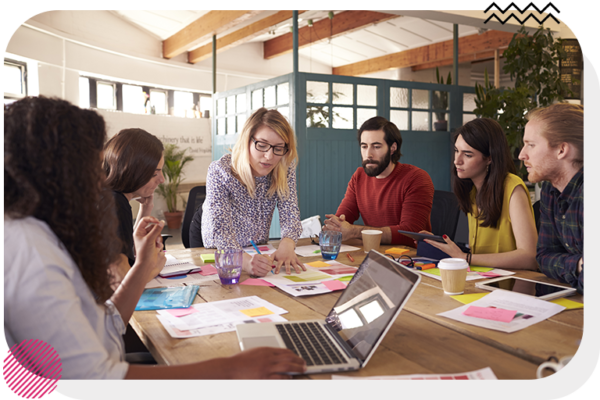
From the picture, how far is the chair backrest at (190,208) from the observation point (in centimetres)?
281

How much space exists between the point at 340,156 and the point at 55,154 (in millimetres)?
3942

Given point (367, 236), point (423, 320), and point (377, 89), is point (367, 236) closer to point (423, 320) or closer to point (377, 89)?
point (423, 320)

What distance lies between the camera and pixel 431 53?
7.25m

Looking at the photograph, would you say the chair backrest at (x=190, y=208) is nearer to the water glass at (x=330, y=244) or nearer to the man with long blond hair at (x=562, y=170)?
the water glass at (x=330, y=244)

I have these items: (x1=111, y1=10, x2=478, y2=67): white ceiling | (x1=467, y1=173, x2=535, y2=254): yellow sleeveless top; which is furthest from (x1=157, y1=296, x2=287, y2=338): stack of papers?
(x1=111, y1=10, x2=478, y2=67): white ceiling

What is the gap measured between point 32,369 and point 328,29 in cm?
621

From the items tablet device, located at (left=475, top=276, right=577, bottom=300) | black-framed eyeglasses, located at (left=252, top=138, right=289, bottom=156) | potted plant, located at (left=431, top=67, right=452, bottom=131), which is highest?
potted plant, located at (left=431, top=67, right=452, bottom=131)

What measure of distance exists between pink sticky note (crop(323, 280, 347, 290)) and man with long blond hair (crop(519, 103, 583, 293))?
2.31 feet

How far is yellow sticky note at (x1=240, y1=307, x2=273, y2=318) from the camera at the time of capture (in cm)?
121

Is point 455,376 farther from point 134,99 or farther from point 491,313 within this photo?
point 134,99

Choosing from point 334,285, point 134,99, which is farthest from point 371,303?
point 134,99

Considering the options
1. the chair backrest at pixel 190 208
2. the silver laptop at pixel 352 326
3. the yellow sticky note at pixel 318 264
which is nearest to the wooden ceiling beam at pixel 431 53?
the chair backrest at pixel 190 208

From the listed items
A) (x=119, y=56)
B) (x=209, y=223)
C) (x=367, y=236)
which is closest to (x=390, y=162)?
(x=367, y=236)

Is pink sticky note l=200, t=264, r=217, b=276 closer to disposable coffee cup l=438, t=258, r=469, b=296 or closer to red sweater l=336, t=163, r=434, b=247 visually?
disposable coffee cup l=438, t=258, r=469, b=296
